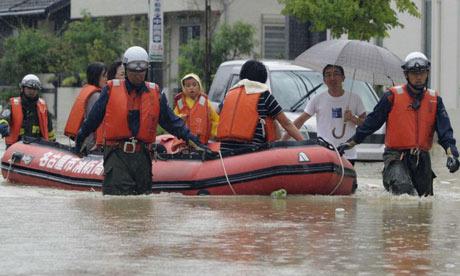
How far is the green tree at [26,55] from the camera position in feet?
152

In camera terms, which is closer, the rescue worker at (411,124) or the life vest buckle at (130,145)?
the rescue worker at (411,124)

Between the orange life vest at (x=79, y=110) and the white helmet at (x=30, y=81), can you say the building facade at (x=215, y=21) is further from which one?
the orange life vest at (x=79, y=110)

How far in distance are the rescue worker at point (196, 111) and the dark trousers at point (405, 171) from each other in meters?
3.60

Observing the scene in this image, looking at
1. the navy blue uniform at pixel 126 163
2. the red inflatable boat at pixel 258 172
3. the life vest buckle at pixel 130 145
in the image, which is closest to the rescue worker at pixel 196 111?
the red inflatable boat at pixel 258 172

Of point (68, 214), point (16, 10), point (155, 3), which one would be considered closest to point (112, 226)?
point (68, 214)

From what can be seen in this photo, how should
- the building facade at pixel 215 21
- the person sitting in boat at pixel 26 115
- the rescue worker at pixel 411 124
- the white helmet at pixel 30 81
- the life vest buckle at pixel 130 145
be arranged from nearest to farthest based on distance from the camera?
the rescue worker at pixel 411 124 < the life vest buckle at pixel 130 145 < the white helmet at pixel 30 81 < the person sitting in boat at pixel 26 115 < the building facade at pixel 215 21

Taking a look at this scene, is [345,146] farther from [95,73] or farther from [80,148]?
[95,73]

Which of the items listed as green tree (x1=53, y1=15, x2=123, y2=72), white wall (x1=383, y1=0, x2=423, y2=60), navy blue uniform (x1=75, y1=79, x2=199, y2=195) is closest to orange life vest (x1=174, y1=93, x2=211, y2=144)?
navy blue uniform (x1=75, y1=79, x2=199, y2=195)

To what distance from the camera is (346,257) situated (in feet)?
31.0

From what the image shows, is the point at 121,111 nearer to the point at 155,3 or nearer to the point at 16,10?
the point at 155,3

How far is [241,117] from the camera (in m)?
14.6

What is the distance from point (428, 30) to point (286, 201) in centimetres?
1816

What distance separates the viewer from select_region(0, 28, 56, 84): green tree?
46312 millimetres

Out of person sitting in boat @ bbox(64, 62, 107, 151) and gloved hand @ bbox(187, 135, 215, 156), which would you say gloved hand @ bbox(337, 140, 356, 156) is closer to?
gloved hand @ bbox(187, 135, 215, 156)
